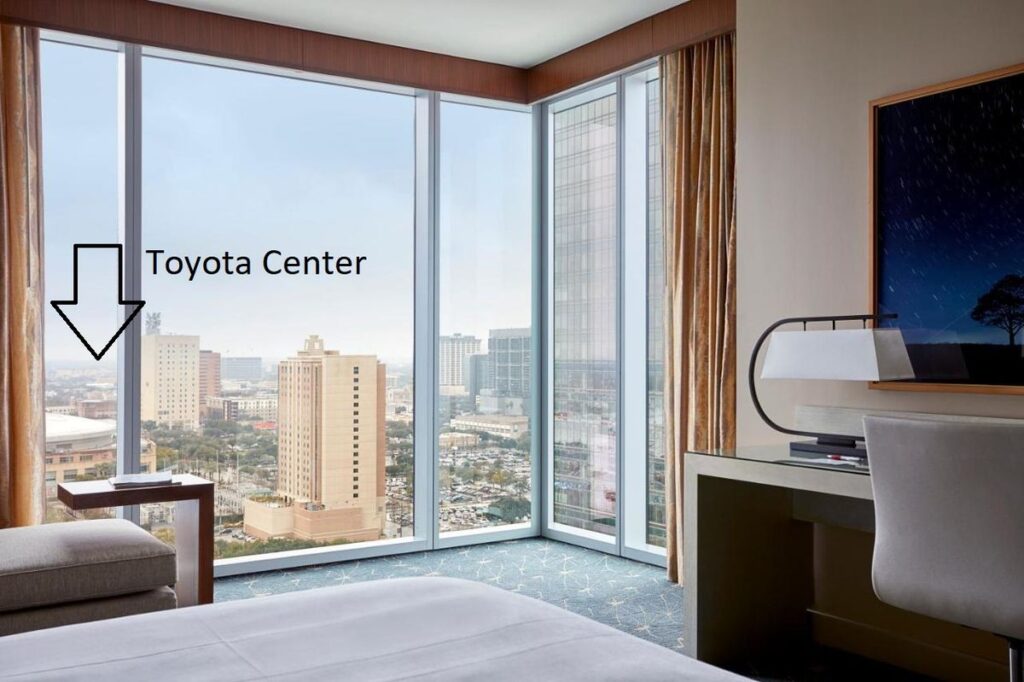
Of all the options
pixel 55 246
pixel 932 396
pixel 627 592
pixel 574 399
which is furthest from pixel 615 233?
pixel 55 246

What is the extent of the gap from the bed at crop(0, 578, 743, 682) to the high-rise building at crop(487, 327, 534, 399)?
3.30 metres

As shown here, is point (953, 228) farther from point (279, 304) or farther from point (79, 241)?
point (79, 241)

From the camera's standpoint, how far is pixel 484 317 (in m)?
5.15

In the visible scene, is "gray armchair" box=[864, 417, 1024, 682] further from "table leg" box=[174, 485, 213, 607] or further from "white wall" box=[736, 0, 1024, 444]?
"table leg" box=[174, 485, 213, 607]

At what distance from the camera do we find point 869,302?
10.1 ft

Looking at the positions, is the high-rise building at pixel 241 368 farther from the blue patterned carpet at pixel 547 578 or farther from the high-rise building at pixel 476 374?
the high-rise building at pixel 476 374

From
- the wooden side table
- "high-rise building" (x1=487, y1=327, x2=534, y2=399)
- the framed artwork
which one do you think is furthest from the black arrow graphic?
the framed artwork

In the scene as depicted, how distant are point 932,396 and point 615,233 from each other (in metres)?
2.12

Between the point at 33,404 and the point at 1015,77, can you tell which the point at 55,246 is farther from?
the point at 1015,77

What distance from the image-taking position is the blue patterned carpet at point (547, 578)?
3.69 m

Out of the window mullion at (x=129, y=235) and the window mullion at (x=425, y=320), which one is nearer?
the window mullion at (x=129, y=235)

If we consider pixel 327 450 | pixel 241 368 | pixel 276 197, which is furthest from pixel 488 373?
pixel 276 197

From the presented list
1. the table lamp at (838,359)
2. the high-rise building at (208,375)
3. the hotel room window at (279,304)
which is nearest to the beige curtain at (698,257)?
the table lamp at (838,359)

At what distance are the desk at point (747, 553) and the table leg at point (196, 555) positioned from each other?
1.71 m
